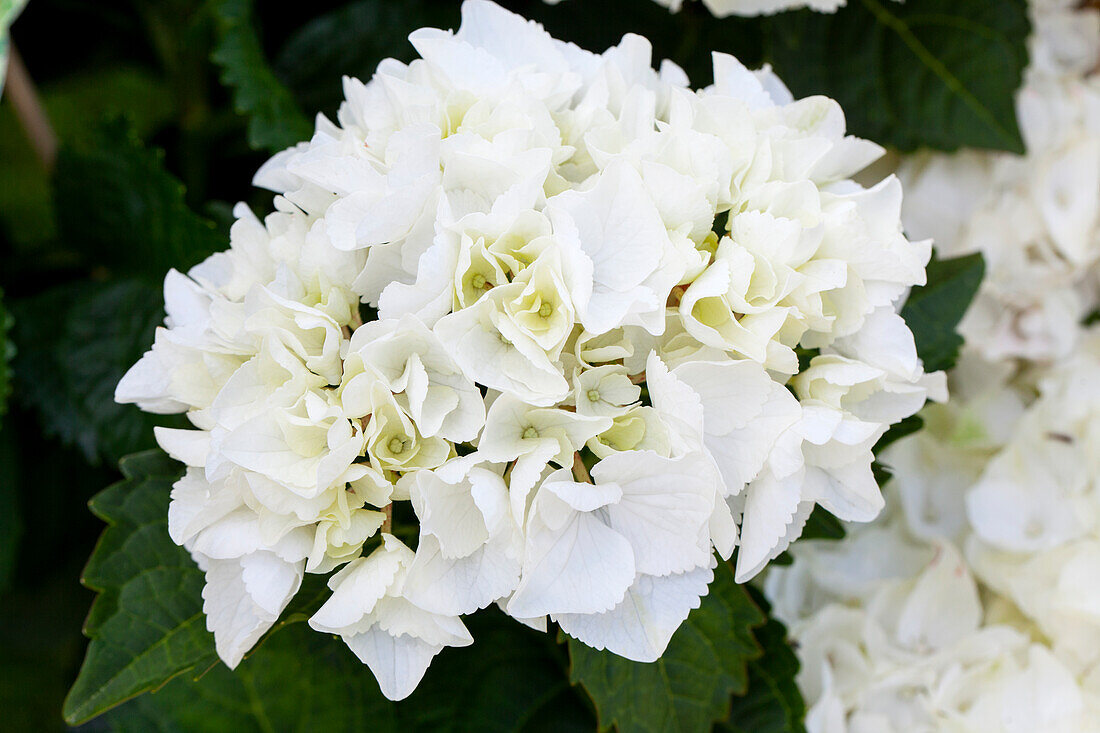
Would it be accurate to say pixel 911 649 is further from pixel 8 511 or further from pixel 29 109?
pixel 29 109

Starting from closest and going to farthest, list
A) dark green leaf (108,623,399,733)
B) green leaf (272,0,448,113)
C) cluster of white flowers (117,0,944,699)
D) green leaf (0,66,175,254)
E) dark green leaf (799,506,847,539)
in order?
cluster of white flowers (117,0,944,699) < dark green leaf (799,506,847,539) < dark green leaf (108,623,399,733) < green leaf (272,0,448,113) < green leaf (0,66,175,254)

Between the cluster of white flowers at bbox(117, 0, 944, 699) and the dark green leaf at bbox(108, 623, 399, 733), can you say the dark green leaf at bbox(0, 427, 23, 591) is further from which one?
the cluster of white flowers at bbox(117, 0, 944, 699)

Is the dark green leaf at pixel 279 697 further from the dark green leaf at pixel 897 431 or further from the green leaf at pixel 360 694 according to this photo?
the dark green leaf at pixel 897 431

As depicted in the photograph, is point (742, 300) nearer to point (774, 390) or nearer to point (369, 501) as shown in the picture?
point (774, 390)

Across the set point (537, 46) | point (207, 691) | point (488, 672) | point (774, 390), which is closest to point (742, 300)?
point (774, 390)

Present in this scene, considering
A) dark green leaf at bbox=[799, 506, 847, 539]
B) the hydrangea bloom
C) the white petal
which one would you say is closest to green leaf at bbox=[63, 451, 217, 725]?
the white petal
